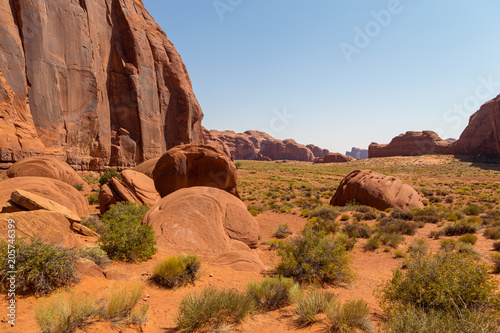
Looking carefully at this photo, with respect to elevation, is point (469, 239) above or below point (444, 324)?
below

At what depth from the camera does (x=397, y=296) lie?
4641mm

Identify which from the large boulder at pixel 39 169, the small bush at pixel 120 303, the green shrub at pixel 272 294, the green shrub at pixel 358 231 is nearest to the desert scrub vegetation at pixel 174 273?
the small bush at pixel 120 303

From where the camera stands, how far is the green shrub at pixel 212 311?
4137 millimetres

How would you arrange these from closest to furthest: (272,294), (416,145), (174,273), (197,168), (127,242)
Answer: (272,294)
(174,273)
(127,242)
(197,168)
(416,145)

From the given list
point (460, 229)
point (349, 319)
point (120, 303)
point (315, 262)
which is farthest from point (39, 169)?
point (460, 229)

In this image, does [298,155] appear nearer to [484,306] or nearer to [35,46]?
[35,46]

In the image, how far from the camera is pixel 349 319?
4246 mm

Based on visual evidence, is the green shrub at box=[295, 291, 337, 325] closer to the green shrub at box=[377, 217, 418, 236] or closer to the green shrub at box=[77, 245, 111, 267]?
the green shrub at box=[77, 245, 111, 267]

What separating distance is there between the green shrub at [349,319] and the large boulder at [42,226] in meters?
5.65

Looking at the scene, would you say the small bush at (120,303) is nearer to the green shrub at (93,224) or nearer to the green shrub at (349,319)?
the green shrub at (349,319)

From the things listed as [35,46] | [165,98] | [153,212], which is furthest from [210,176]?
[165,98]

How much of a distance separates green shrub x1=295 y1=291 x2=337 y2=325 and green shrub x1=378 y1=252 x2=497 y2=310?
1.24 m

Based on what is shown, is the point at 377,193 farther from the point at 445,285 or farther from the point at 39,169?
the point at 39,169

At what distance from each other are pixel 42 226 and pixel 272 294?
5314 mm
